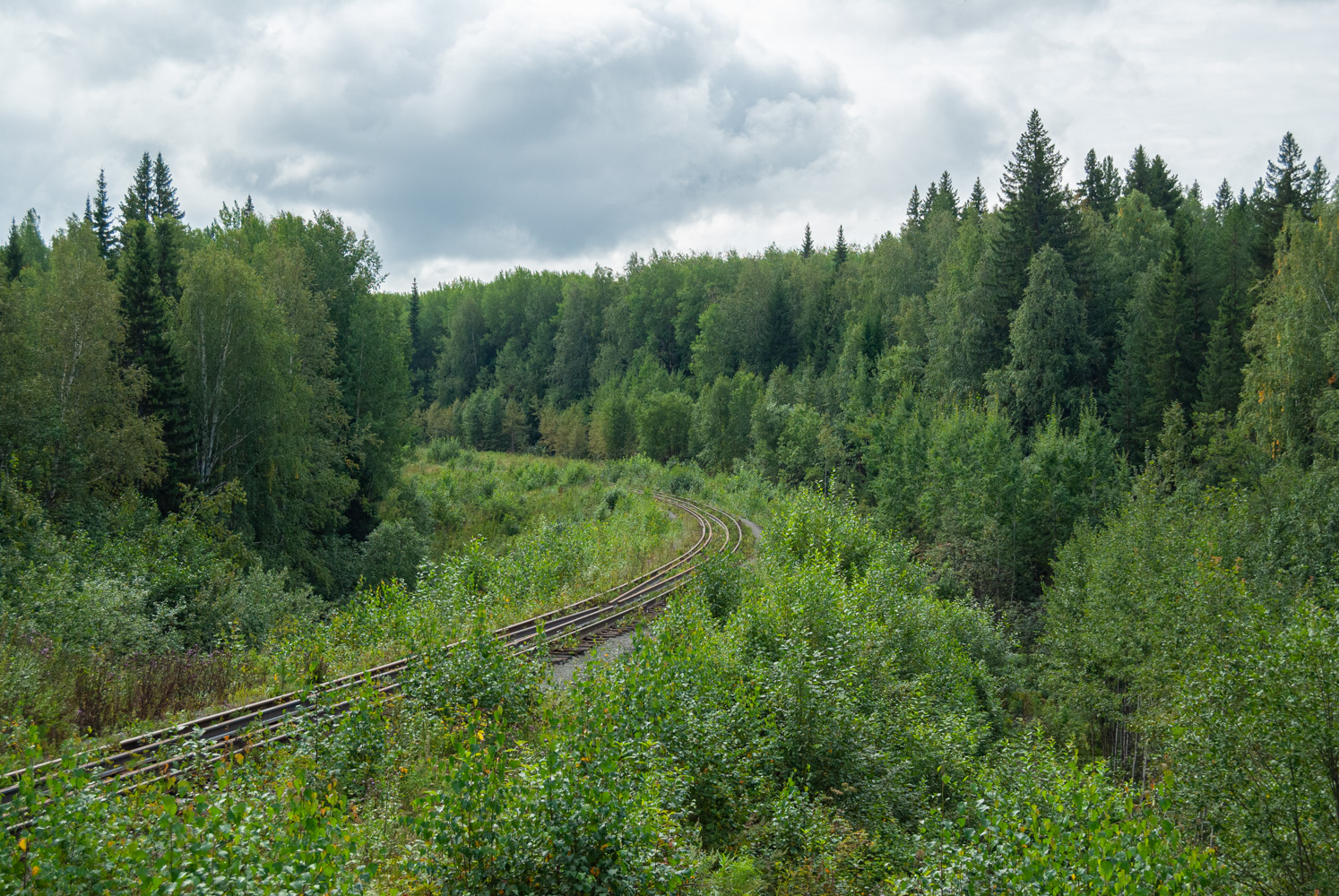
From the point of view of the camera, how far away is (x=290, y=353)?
109 feet

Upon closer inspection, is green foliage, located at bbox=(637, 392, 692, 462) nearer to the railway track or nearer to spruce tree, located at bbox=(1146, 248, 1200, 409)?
spruce tree, located at bbox=(1146, 248, 1200, 409)

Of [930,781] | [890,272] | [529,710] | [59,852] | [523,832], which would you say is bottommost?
[930,781]

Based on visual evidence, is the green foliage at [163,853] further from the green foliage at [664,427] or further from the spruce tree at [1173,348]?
the green foliage at [664,427]

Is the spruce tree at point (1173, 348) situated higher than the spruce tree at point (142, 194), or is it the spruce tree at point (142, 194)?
the spruce tree at point (142, 194)

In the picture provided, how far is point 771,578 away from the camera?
1922 centimetres

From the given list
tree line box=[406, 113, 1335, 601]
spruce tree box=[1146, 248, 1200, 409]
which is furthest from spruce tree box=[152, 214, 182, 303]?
spruce tree box=[1146, 248, 1200, 409]

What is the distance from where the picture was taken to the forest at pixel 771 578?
696cm

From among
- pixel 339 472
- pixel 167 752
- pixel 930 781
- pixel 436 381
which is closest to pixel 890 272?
pixel 339 472

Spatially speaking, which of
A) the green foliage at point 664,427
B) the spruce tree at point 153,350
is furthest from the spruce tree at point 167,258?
the green foliage at point 664,427

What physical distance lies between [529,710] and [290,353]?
2790cm

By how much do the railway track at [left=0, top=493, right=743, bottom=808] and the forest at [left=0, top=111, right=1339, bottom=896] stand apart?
538mm

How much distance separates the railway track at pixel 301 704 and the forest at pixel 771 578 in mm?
538

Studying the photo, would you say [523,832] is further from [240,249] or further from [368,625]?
[240,249]

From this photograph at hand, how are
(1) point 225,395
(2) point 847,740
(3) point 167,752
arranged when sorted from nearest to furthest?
(3) point 167,752
(2) point 847,740
(1) point 225,395
